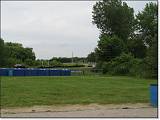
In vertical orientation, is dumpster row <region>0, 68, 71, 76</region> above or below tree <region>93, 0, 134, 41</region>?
below

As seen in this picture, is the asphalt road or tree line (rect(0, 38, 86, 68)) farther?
tree line (rect(0, 38, 86, 68))

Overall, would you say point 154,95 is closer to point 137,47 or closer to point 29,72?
point 29,72

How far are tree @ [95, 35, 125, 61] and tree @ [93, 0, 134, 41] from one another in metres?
7.05

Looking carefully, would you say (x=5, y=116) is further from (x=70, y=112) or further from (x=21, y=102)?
(x=21, y=102)

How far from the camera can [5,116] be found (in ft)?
42.2

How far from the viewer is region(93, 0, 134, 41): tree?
8131 centimetres

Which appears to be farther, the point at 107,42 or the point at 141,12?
the point at 141,12

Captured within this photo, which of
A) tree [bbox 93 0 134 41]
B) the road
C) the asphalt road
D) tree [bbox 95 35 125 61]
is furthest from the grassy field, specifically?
tree [bbox 93 0 134 41]

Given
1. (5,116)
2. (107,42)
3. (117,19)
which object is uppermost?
(117,19)

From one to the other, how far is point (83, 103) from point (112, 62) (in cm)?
5124

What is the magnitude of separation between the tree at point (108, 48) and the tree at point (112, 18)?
277 inches

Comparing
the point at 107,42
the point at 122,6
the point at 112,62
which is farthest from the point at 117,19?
the point at 112,62

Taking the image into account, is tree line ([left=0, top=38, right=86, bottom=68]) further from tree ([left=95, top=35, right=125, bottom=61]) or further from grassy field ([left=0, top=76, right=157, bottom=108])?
grassy field ([left=0, top=76, right=157, bottom=108])

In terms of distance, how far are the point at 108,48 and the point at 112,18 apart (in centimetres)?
962
